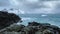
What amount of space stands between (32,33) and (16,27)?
258 centimetres

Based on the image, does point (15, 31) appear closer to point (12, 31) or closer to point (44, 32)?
point (12, 31)

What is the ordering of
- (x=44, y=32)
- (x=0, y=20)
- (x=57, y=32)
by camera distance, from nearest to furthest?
(x=44, y=32) → (x=57, y=32) → (x=0, y=20)

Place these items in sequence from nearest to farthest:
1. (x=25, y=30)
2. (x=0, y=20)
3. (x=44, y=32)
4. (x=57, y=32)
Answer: (x=44, y=32) < (x=25, y=30) < (x=57, y=32) < (x=0, y=20)

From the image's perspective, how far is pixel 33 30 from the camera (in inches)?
972

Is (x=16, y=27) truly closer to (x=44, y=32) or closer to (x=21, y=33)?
(x=21, y=33)

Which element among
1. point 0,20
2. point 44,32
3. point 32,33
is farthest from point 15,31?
point 0,20

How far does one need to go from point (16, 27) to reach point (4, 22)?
3429 centimetres

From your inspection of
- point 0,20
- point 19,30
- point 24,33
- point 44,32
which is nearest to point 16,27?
point 19,30

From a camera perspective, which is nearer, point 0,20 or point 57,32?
point 57,32

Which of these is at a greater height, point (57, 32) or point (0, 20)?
point (0, 20)

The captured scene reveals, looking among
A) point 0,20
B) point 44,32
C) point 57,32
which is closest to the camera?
point 44,32

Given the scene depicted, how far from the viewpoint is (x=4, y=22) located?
194ft

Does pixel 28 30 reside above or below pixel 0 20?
below

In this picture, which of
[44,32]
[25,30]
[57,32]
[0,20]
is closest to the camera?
[44,32]
